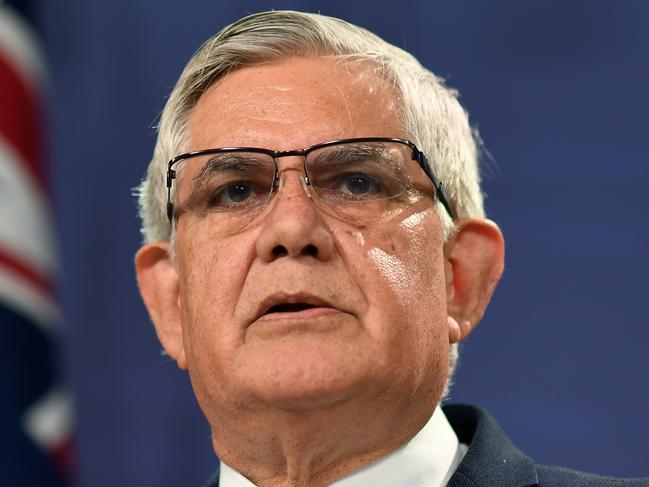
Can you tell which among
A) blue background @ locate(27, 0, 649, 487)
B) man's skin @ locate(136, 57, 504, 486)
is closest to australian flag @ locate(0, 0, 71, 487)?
blue background @ locate(27, 0, 649, 487)

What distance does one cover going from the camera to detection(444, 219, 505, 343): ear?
75.1 inches

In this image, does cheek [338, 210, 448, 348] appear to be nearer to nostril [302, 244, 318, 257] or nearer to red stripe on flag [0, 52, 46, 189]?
nostril [302, 244, 318, 257]

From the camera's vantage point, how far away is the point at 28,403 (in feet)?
11.1

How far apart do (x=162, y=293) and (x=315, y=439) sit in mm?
519

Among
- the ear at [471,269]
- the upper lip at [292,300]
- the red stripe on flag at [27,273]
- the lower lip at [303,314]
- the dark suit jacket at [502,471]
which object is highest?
the upper lip at [292,300]

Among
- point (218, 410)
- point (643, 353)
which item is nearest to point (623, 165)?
point (643, 353)

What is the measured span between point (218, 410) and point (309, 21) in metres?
0.78

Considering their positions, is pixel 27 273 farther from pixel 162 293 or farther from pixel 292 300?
pixel 292 300

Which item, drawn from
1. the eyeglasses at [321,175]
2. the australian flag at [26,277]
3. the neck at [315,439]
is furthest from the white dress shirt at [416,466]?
the australian flag at [26,277]

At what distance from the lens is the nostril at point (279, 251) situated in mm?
1649

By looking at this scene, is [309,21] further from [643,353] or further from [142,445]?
[142,445]

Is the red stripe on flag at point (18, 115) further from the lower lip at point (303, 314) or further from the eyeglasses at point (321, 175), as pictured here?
the lower lip at point (303, 314)

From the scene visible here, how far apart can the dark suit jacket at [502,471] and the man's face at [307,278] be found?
137 millimetres

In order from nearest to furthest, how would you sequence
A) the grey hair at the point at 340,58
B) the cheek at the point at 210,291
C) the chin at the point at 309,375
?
the chin at the point at 309,375 → the cheek at the point at 210,291 → the grey hair at the point at 340,58
